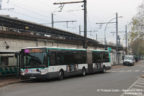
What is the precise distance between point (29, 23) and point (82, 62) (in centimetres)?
897

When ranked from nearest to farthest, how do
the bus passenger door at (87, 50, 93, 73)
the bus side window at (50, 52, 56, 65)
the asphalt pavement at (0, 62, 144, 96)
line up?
the asphalt pavement at (0, 62, 144, 96) < the bus side window at (50, 52, 56, 65) < the bus passenger door at (87, 50, 93, 73)

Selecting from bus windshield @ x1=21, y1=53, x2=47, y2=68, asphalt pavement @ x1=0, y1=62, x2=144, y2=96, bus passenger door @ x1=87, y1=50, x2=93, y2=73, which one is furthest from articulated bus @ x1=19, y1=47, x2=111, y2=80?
asphalt pavement @ x1=0, y1=62, x2=144, y2=96

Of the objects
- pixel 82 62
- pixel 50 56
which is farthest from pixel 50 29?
pixel 50 56

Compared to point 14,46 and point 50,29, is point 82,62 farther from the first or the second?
Result: point 50,29

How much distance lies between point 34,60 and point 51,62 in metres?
1.35

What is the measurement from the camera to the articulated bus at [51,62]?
19.0m

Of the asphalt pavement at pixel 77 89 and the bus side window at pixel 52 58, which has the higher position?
the bus side window at pixel 52 58

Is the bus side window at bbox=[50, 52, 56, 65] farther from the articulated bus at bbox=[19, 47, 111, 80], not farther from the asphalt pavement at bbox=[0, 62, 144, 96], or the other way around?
the asphalt pavement at bbox=[0, 62, 144, 96]

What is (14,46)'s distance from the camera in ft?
78.7

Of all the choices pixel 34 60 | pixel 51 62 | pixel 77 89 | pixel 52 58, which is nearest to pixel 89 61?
pixel 52 58

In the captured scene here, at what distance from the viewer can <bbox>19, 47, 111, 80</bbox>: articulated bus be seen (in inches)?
749

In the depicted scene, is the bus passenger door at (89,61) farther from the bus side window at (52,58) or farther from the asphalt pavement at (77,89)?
the asphalt pavement at (77,89)

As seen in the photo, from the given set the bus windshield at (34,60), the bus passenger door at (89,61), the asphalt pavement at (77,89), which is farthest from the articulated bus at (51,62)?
the asphalt pavement at (77,89)

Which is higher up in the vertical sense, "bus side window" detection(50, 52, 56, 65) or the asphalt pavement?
"bus side window" detection(50, 52, 56, 65)
